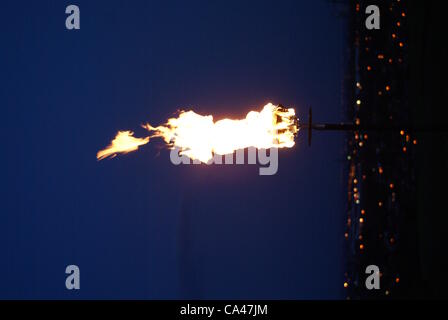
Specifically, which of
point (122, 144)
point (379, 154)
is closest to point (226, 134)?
point (122, 144)

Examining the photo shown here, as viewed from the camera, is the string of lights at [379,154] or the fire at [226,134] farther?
the string of lights at [379,154]

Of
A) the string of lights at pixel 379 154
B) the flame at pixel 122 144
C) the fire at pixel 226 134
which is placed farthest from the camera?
the string of lights at pixel 379 154

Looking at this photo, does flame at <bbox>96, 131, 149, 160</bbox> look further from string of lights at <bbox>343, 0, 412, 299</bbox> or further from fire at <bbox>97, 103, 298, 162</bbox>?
string of lights at <bbox>343, 0, 412, 299</bbox>

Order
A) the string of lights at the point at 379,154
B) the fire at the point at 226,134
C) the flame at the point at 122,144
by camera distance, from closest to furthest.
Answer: the fire at the point at 226,134 → the flame at the point at 122,144 → the string of lights at the point at 379,154

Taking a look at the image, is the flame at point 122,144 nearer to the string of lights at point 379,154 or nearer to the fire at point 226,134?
the fire at point 226,134

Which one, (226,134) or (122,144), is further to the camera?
A: (122,144)

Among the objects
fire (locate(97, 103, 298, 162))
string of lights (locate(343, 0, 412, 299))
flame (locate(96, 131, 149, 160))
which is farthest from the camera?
string of lights (locate(343, 0, 412, 299))

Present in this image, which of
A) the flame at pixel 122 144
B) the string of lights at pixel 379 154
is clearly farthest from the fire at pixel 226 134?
the string of lights at pixel 379 154

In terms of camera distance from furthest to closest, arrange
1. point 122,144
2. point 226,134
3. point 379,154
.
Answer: point 379,154 < point 122,144 < point 226,134

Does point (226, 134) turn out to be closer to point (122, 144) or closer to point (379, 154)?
point (122, 144)

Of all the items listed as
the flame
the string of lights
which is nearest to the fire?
the flame
